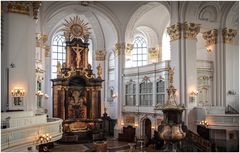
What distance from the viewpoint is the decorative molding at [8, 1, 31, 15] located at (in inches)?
631

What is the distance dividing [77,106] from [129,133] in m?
5.10

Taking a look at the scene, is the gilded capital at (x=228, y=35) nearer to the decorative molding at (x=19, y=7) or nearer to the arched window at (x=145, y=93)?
the arched window at (x=145, y=93)

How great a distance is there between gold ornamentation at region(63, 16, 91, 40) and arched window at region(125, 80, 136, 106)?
6.08 m

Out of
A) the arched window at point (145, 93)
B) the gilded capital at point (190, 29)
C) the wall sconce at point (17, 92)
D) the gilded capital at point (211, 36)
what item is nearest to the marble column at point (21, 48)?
the wall sconce at point (17, 92)

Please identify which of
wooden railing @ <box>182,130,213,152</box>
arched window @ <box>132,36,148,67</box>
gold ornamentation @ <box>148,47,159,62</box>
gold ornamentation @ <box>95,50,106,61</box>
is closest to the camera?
wooden railing @ <box>182,130,213,152</box>

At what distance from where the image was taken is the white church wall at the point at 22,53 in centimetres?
1596

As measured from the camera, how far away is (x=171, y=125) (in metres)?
12.9

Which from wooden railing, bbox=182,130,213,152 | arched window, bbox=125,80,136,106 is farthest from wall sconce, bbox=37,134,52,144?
arched window, bbox=125,80,136,106

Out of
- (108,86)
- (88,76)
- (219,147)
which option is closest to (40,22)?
(88,76)

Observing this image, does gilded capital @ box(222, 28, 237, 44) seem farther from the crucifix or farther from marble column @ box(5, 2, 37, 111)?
marble column @ box(5, 2, 37, 111)

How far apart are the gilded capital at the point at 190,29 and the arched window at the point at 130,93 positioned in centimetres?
680

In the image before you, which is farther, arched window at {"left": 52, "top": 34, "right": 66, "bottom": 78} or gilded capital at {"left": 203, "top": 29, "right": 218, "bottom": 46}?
arched window at {"left": 52, "top": 34, "right": 66, "bottom": 78}

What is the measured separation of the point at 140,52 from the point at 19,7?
54.4 feet

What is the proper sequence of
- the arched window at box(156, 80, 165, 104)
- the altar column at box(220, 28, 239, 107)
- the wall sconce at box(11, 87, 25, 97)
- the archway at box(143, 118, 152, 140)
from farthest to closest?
1. the archway at box(143, 118, 152, 140)
2. the arched window at box(156, 80, 165, 104)
3. the altar column at box(220, 28, 239, 107)
4. the wall sconce at box(11, 87, 25, 97)
